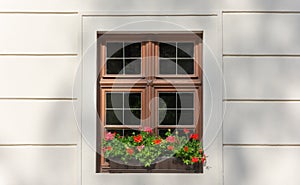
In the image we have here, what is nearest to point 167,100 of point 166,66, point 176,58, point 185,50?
point 166,66

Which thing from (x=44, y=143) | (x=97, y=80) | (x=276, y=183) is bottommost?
(x=276, y=183)

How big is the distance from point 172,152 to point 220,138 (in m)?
0.55

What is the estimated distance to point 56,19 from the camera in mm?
6023

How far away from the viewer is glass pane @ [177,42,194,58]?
613cm

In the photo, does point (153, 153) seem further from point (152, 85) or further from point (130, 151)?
point (152, 85)

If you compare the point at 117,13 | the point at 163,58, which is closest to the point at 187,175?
the point at 163,58

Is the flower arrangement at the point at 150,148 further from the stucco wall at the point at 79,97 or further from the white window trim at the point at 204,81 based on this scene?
the stucco wall at the point at 79,97

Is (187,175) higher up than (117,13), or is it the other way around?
(117,13)

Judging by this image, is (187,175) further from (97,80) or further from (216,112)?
(97,80)

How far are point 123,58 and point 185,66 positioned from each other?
70 centimetres

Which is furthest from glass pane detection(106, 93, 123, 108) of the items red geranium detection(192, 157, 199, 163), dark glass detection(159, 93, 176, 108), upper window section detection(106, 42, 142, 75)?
red geranium detection(192, 157, 199, 163)

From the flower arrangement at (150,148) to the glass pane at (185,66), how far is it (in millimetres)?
739

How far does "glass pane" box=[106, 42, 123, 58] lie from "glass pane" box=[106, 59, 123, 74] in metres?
0.07

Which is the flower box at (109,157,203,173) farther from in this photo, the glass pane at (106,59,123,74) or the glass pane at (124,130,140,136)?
the glass pane at (106,59,123,74)
